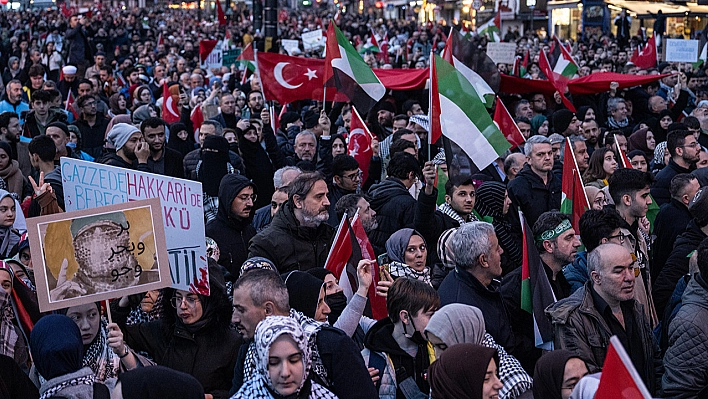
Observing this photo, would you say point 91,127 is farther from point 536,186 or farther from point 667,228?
point 667,228

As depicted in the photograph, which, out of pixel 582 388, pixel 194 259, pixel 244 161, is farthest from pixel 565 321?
pixel 244 161

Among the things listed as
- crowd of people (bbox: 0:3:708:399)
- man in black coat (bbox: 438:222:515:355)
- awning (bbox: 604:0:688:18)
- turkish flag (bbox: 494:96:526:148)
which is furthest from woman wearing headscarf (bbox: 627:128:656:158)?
awning (bbox: 604:0:688:18)

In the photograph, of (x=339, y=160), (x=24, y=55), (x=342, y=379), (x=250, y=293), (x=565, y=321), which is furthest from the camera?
(x=24, y=55)

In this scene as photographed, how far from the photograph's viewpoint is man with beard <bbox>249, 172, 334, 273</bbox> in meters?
5.63

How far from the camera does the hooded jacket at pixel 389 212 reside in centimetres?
661

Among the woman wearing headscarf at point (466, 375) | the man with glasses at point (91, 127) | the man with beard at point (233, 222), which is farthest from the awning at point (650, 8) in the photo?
the woman wearing headscarf at point (466, 375)

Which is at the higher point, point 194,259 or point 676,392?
point 194,259

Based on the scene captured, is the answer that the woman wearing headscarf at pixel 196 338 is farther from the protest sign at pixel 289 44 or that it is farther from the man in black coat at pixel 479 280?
the protest sign at pixel 289 44

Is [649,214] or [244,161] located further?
[244,161]

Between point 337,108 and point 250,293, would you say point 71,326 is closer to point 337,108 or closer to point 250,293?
point 250,293

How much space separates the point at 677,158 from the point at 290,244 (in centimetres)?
365

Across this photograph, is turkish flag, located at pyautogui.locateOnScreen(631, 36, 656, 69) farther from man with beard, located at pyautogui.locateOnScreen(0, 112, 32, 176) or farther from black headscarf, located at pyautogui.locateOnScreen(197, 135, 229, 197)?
man with beard, located at pyautogui.locateOnScreen(0, 112, 32, 176)

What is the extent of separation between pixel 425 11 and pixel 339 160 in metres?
57.6

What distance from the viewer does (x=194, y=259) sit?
4.79 m
